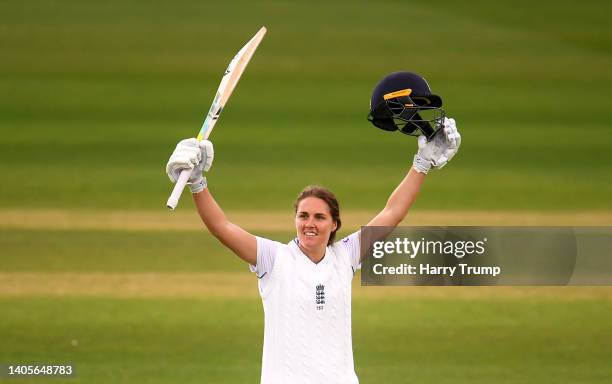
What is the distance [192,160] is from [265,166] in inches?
529

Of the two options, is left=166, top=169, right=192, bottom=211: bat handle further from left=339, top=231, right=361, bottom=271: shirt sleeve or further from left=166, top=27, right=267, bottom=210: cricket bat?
left=339, top=231, right=361, bottom=271: shirt sleeve

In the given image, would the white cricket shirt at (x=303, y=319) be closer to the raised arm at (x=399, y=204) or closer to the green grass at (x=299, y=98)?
the raised arm at (x=399, y=204)

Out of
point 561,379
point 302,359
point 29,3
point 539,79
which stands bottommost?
point 302,359

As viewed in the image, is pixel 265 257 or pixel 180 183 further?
pixel 265 257

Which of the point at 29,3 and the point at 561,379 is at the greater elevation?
the point at 29,3

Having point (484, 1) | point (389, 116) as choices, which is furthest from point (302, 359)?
point (484, 1)

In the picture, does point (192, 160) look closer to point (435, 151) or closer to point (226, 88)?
point (226, 88)

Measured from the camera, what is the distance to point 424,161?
5953mm

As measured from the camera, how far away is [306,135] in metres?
21.0

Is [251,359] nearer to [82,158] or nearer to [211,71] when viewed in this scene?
[82,158]

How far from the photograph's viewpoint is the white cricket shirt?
5.48 metres

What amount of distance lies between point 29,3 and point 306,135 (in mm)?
13722
